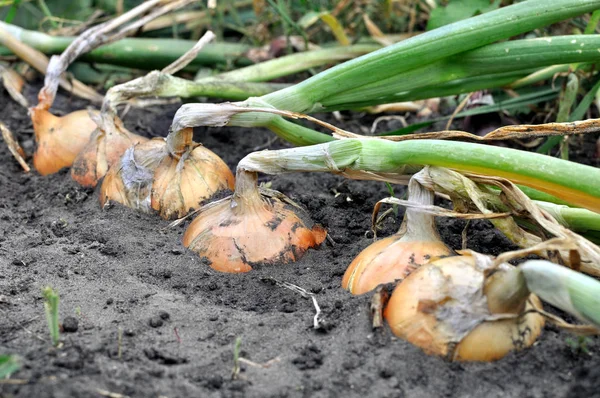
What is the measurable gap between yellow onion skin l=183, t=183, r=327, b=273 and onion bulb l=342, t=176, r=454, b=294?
0.25m

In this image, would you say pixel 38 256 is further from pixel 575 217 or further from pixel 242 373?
pixel 575 217

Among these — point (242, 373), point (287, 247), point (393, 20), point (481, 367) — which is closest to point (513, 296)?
point (481, 367)

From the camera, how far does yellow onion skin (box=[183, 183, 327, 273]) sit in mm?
1982

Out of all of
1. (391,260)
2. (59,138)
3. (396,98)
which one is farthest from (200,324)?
(59,138)

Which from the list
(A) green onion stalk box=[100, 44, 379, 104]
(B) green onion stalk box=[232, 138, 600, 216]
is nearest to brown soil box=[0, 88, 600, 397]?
(B) green onion stalk box=[232, 138, 600, 216]

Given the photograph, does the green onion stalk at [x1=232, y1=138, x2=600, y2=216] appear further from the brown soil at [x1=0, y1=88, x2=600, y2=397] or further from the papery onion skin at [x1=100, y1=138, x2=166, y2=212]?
the papery onion skin at [x1=100, y1=138, x2=166, y2=212]

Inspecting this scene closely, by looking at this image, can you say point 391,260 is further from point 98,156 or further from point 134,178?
point 98,156

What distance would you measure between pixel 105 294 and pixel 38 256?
295mm

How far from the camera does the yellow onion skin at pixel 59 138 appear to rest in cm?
272

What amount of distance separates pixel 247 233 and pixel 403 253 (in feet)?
1.49

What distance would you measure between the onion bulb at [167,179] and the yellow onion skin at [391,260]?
65cm

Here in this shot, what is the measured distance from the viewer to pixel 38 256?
2.00 meters

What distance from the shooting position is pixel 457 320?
4.82 ft

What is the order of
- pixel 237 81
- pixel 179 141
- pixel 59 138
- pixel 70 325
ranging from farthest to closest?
pixel 237 81 → pixel 59 138 → pixel 179 141 → pixel 70 325
